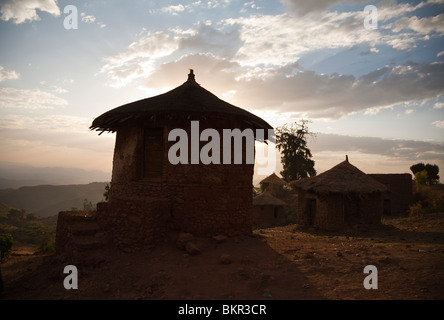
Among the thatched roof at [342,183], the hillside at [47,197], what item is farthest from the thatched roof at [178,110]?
the hillside at [47,197]

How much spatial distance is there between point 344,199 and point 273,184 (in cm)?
1931

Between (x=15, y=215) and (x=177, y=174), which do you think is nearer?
(x=177, y=174)

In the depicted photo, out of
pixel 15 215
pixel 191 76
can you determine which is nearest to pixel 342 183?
pixel 191 76

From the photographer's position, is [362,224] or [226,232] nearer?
[226,232]

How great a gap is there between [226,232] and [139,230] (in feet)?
8.42

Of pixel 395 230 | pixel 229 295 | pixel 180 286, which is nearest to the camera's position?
pixel 229 295

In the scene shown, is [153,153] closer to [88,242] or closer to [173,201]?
[173,201]

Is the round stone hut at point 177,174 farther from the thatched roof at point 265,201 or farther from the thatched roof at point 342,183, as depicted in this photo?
the thatched roof at point 265,201

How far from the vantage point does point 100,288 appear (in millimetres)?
6066

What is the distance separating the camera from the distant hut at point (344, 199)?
14297mm

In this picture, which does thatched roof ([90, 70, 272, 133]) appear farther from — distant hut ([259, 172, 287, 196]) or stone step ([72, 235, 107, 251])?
distant hut ([259, 172, 287, 196])

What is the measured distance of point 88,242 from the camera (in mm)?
7504

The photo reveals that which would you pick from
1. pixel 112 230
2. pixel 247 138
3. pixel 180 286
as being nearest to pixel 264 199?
pixel 247 138
